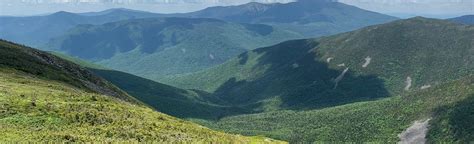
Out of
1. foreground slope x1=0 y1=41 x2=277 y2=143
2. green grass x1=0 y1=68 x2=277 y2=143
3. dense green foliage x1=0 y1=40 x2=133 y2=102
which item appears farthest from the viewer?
dense green foliage x1=0 y1=40 x2=133 y2=102

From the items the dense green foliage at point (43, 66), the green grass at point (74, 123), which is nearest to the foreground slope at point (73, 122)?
the green grass at point (74, 123)

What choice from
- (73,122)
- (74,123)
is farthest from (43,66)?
(74,123)

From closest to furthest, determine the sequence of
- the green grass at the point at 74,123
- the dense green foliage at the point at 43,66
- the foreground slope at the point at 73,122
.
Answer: the green grass at the point at 74,123 < the foreground slope at the point at 73,122 < the dense green foliage at the point at 43,66

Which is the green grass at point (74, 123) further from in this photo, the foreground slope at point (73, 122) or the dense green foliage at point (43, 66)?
the dense green foliage at point (43, 66)

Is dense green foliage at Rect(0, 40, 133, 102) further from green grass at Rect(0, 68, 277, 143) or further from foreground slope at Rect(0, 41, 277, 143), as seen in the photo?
green grass at Rect(0, 68, 277, 143)

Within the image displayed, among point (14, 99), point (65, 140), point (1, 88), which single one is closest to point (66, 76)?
point (1, 88)

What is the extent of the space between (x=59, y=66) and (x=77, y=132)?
95756 mm

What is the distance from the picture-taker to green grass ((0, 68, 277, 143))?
60906mm

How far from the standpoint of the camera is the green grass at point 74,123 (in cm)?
6091

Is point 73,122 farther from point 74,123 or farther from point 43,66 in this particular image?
point 43,66

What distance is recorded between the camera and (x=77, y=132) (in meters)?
64.1

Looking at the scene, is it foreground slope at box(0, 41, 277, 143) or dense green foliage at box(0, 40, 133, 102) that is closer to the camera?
foreground slope at box(0, 41, 277, 143)

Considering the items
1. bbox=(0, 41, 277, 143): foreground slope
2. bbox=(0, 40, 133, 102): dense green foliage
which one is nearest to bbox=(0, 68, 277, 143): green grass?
bbox=(0, 41, 277, 143): foreground slope

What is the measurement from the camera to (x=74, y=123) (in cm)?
6906
